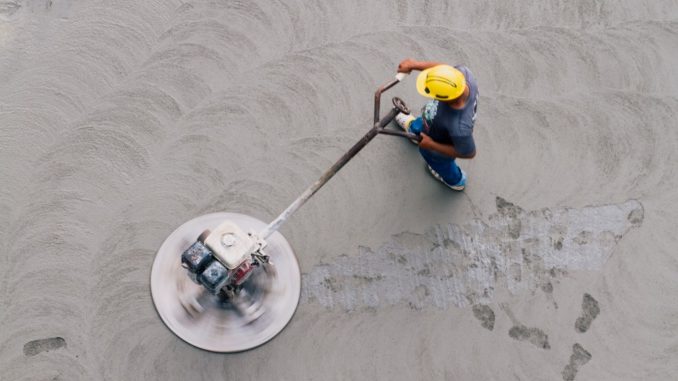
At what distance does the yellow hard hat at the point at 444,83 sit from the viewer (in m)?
3.16

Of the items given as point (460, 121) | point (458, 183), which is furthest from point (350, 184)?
point (460, 121)

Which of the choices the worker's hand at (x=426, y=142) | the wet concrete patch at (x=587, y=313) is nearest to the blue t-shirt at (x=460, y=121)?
the worker's hand at (x=426, y=142)

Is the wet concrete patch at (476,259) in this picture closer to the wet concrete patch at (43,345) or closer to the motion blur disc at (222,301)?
the motion blur disc at (222,301)

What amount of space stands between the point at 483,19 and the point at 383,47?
27.9 inches

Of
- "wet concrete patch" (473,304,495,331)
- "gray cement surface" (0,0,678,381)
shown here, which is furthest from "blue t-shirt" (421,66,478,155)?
"wet concrete patch" (473,304,495,331)

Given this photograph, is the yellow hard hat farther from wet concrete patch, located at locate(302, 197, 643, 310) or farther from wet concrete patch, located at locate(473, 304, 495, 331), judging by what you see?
wet concrete patch, located at locate(473, 304, 495, 331)

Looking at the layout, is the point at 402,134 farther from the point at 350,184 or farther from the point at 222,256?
the point at 222,256

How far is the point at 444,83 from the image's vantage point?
10.4 ft

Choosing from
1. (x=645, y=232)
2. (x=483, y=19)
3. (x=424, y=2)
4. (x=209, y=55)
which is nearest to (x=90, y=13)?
(x=209, y=55)

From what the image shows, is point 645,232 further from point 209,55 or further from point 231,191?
point 209,55

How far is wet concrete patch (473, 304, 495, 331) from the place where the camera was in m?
3.81

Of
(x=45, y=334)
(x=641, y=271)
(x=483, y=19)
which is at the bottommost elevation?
(x=45, y=334)

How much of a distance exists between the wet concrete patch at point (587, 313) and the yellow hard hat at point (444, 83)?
5.17 feet

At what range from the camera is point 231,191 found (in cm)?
392
